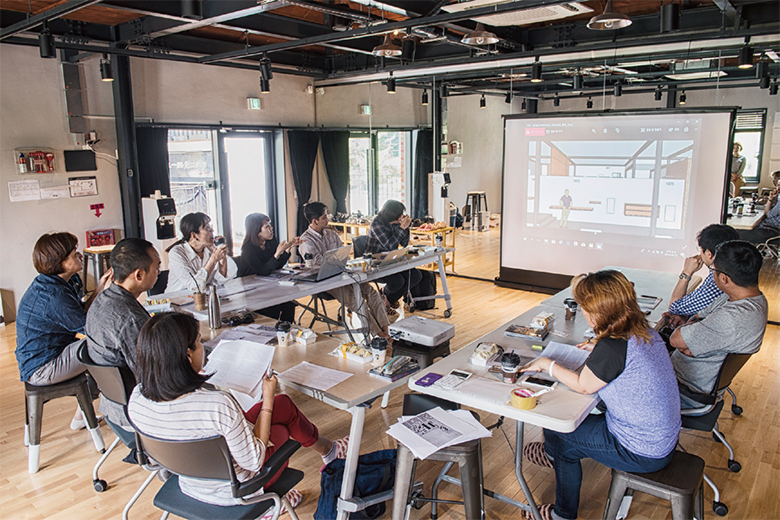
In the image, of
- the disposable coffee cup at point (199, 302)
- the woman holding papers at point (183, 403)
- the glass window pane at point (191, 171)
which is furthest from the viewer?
the glass window pane at point (191, 171)

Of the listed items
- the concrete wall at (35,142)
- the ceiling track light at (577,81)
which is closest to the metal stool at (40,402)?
the concrete wall at (35,142)

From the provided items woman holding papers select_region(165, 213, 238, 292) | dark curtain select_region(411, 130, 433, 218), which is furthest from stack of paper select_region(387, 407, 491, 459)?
dark curtain select_region(411, 130, 433, 218)

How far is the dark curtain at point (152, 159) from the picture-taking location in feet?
23.2

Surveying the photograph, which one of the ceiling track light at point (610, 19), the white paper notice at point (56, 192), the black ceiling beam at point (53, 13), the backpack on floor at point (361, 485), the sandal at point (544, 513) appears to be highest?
the black ceiling beam at point (53, 13)

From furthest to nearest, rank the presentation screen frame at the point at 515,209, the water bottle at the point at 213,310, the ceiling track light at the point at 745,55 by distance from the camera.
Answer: the presentation screen frame at the point at 515,209
the ceiling track light at the point at 745,55
the water bottle at the point at 213,310

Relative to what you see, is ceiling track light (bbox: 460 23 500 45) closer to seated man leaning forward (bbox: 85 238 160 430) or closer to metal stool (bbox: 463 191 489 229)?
seated man leaning forward (bbox: 85 238 160 430)

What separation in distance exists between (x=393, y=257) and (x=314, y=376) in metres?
2.77

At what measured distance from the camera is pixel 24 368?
327 centimetres

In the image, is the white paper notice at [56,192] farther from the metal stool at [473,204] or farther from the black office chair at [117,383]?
the metal stool at [473,204]

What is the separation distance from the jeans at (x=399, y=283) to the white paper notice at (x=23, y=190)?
4067mm

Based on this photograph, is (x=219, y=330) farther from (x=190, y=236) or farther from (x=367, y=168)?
(x=367, y=168)

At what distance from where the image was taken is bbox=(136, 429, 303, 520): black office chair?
2.01 m

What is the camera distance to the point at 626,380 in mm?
2293

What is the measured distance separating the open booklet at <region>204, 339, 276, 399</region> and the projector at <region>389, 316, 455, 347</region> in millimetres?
1113
